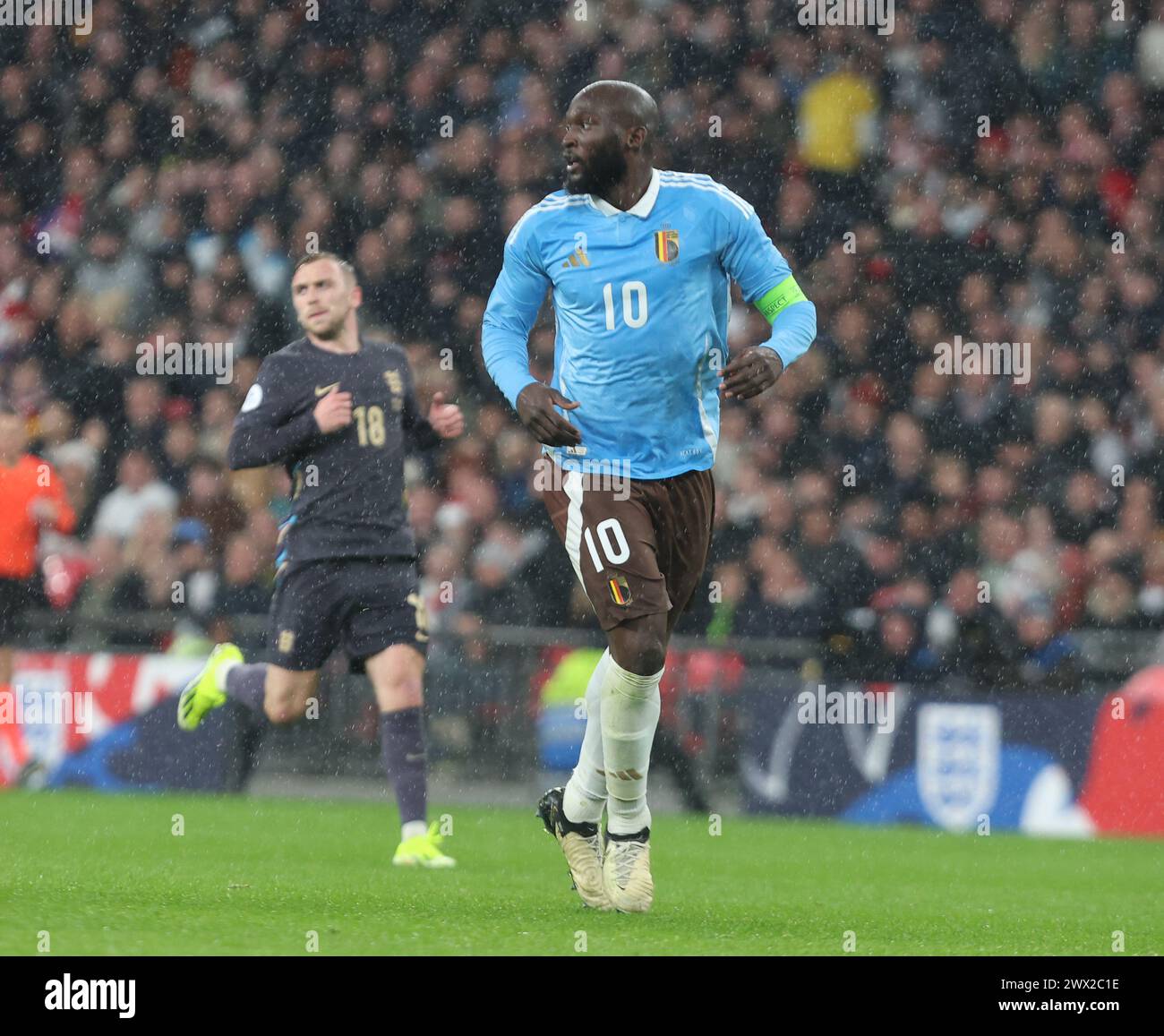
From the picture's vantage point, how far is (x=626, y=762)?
5941mm

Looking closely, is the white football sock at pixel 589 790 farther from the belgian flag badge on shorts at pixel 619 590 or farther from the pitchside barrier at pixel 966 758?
the pitchside barrier at pixel 966 758

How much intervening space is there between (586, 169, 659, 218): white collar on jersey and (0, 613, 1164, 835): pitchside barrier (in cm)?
574

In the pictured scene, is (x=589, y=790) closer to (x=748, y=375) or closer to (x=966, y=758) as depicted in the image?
(x=748, y=375)

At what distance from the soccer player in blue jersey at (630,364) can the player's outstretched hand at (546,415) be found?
0.13 metres

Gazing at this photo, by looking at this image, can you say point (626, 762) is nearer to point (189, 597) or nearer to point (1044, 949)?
point (1044, 949)

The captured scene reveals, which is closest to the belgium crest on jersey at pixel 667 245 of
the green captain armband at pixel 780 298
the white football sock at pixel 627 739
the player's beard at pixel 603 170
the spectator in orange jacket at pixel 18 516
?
the player's beard at pixel 603 170

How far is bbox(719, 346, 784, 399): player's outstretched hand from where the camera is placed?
5.51m

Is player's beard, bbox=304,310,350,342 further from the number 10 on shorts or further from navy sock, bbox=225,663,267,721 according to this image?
the number 10 on shorts

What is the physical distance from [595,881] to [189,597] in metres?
6.96

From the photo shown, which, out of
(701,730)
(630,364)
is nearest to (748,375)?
(630,364)

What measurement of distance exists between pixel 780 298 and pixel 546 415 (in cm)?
94

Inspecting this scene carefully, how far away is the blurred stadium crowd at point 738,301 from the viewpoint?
1213cm

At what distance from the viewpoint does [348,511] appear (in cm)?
771

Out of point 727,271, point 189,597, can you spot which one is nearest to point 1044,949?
point 727,271
